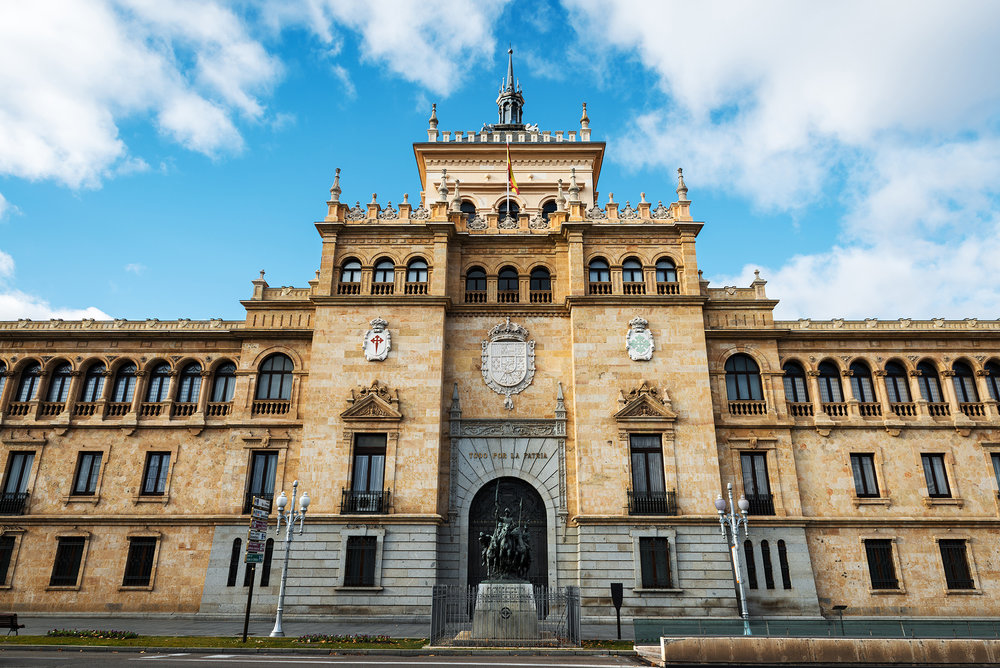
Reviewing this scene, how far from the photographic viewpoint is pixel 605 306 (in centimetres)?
3006

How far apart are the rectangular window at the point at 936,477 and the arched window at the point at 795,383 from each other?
19.2 feet

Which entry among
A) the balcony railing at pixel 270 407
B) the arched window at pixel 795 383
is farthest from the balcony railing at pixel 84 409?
the arched window at pixel 795 383

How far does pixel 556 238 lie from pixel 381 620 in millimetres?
19117

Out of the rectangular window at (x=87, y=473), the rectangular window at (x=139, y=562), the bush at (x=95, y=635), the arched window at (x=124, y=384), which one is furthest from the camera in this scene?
the arched window at (x=124, y=384)

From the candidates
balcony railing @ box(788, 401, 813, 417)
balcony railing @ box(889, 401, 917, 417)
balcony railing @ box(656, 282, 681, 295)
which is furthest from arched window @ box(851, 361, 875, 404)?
balcony railing @ box(656, 282, 681, 295)

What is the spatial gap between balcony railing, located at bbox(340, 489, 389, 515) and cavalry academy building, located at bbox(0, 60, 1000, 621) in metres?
0.13

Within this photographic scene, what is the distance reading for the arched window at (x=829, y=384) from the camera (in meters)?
31.1

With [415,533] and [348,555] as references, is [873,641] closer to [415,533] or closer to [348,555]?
[415,533]

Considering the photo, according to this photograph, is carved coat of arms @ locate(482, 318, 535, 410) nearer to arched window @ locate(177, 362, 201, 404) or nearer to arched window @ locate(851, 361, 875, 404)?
arched window @ locate(177, 362, 201, 404)

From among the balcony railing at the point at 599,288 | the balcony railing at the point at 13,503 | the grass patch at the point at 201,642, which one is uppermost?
the balcony railing at the point at 599,288

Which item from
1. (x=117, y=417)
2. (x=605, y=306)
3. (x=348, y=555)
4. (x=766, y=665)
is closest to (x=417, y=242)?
(x=605, y=306)

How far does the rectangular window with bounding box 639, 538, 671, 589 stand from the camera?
1025 inches

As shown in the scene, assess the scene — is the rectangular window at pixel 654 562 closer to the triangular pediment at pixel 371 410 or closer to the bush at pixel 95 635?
the triangular pediment at pixel 371 410

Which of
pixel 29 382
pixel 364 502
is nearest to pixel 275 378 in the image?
pixel 364 502
